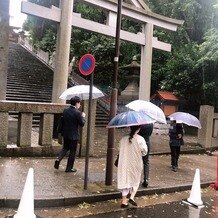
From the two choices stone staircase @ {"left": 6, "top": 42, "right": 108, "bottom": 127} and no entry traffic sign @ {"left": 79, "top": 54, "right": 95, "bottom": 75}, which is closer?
no entry traffic sign @ {"left": 79, "top": 54, "right": 95, "bottom": 75}

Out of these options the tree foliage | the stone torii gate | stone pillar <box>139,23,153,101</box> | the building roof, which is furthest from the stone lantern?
stone pillar <box>139,23,153,101</box>

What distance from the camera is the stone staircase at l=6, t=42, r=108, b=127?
60.9ft

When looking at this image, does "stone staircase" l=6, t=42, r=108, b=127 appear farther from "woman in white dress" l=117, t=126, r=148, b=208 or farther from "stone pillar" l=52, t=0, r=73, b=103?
"woman in white dress" l=117, t=126, r=148, b=208

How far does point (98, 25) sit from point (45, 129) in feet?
23.6

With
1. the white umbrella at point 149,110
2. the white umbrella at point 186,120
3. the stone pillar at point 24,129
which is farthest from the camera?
the stone pillar at point 24,129

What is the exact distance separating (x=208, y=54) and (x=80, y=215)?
14523 mm

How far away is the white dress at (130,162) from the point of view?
20.7 feet

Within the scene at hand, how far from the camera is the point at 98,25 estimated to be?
597 inches

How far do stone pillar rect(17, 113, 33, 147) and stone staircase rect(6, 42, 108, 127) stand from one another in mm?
5754

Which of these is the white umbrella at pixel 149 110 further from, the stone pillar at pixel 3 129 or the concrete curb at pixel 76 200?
the stone pillar at pixel 3 129

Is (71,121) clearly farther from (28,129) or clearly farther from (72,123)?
(28,129)

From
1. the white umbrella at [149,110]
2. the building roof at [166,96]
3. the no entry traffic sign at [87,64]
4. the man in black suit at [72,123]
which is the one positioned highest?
the building roof at [166,96]

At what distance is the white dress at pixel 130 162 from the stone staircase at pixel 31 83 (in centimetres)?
935

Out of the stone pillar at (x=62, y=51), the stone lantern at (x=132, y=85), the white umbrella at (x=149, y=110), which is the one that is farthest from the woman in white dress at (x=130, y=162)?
the stone lantern at (x=132, y=85)
